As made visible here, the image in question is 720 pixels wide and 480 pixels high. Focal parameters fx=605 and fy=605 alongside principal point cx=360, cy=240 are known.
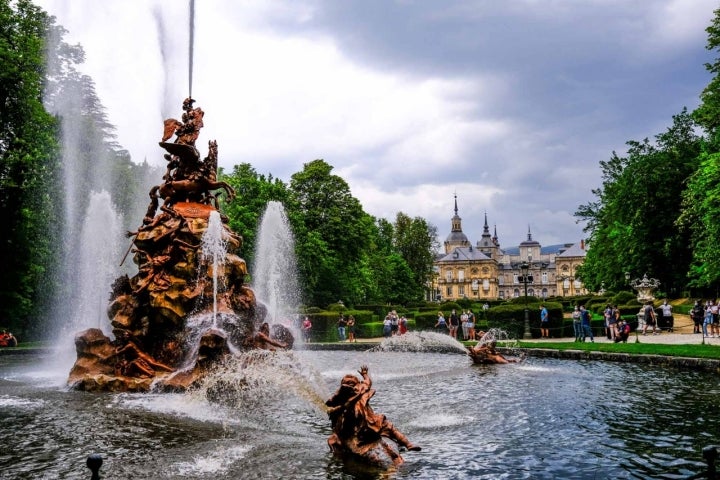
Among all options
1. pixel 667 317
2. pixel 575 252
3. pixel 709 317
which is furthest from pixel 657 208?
pixel 575 252

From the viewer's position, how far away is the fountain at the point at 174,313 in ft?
46.4

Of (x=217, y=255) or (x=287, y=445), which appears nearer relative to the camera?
(x=287, y=445)

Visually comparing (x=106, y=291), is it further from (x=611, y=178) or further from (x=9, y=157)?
(x=611, y=178)

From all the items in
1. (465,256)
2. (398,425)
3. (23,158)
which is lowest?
(398,425)

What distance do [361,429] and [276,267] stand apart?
31.3 m

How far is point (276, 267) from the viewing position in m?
38.7

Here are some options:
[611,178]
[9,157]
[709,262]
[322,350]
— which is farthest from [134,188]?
[611,178]

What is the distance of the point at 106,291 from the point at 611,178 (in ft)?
163

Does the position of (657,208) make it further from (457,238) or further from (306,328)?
(457,238)

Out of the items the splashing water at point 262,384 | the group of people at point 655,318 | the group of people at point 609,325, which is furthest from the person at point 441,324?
the splashing water at point 262,384

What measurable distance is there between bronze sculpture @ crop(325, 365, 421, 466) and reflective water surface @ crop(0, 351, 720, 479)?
0.76 ft

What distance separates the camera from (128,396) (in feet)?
43.7

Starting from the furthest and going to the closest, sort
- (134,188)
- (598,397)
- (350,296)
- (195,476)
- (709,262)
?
(350,296), (134,188), (709,262), (598,397), (195,476)

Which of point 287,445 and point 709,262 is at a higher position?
point 709,262
